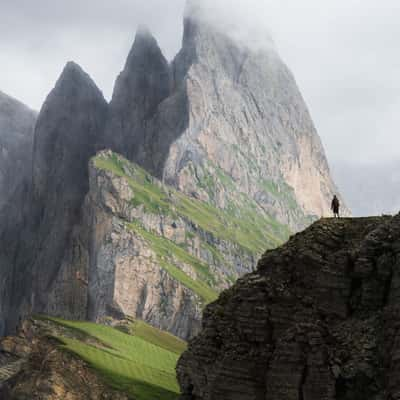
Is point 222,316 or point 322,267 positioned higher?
point 322,267

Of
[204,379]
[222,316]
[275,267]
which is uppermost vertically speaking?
[275,267]

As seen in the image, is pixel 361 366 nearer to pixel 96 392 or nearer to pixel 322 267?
pixel 322 267

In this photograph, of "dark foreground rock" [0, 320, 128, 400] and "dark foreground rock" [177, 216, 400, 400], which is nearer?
"dark foreground rock" [177, 216, 400, 400]

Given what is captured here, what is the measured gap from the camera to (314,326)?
51.0 m

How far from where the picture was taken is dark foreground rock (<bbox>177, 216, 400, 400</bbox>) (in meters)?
49.0

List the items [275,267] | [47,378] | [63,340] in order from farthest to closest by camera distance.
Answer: [63,340] → [47,378] → [275,267]

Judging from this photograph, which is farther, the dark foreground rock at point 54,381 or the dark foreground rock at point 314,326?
the dark foreground rock at point 54,381

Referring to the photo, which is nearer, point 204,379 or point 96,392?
point 204,379

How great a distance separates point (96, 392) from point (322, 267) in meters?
114

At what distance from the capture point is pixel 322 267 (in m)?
53.4

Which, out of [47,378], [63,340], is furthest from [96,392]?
[63,340]

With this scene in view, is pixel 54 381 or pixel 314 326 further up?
pixel 54 381

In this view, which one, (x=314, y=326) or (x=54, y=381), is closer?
(x=314, y=326)

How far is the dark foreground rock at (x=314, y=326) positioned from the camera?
49.0 meters
